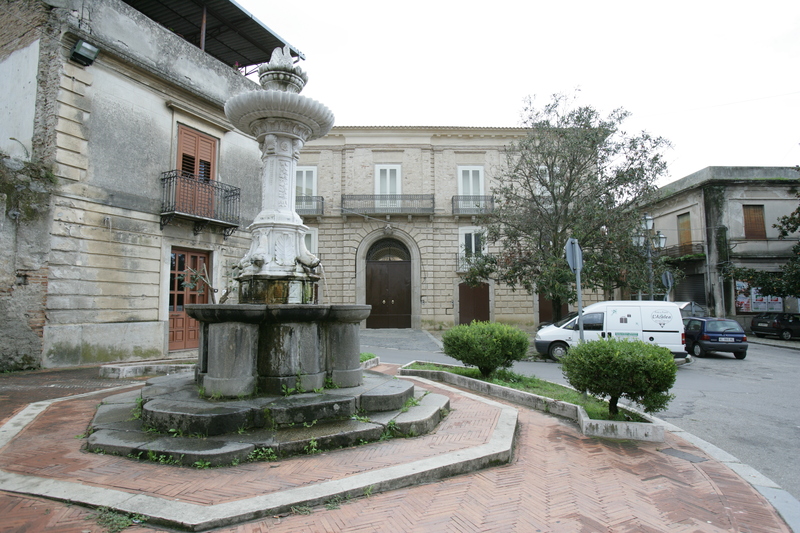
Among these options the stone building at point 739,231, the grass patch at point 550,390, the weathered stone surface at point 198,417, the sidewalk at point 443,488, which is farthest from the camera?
the stone building at point 739,231

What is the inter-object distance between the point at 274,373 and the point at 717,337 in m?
15.0

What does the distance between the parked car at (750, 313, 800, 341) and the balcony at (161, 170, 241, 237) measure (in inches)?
963

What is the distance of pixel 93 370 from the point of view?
10.1 metres

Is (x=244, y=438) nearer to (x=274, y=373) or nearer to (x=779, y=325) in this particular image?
(x=274, y=373)

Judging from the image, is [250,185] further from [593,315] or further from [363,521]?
[363,521]

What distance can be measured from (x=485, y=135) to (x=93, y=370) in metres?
20.7

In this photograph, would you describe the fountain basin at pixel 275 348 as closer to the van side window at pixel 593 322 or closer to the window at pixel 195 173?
the window at pixel 195 173

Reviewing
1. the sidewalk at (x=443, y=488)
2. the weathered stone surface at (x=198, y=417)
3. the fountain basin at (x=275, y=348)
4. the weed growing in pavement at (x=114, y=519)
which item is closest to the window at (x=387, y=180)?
the fountain basin at (x=275, y=348)

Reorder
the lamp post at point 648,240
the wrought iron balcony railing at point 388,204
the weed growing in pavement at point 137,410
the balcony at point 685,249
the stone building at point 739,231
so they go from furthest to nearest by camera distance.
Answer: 1. the balcony at point 685,249
2. the stone building at point 739,231
3. the wrought iron balcony railing at point 388,204
4. the lamp post at point 648,240
5. the weed growing in pavement at point 137,410

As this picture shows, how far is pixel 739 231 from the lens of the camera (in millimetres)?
25656

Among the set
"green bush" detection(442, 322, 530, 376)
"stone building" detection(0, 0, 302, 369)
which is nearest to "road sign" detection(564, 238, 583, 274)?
"green bush" detection(442, 322, 530, 376)

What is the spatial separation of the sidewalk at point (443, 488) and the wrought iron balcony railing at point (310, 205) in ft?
63.7

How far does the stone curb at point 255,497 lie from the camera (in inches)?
121

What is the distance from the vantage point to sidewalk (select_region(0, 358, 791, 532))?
3.20 m
